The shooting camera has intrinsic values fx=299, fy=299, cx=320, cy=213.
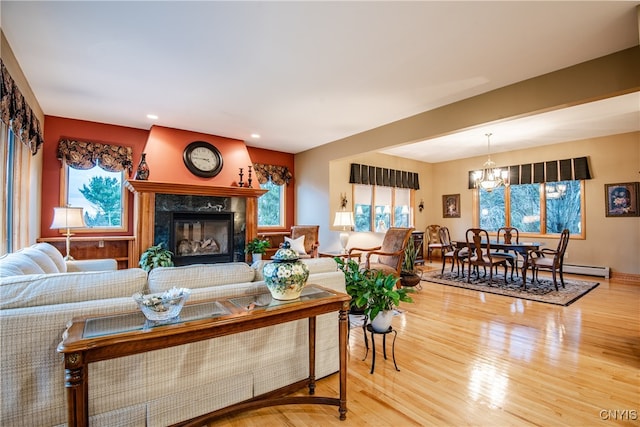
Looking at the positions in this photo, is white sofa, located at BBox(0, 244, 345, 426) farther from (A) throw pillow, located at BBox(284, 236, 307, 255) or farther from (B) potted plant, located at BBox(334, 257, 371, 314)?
(A) throw pillow, located at BBox(284, 236, 307, 255)

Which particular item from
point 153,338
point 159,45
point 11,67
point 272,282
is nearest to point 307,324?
point 272,282

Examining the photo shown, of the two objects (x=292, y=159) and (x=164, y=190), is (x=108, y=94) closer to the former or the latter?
(x=164, y=190)

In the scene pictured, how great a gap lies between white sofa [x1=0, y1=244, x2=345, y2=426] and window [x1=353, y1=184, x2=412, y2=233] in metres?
4.96

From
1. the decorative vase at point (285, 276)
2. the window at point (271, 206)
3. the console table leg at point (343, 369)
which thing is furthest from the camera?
the window at point (271, 206)

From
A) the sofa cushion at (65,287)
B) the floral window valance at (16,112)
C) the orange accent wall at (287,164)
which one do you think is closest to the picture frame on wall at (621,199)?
the orange accent wall at (287,164)

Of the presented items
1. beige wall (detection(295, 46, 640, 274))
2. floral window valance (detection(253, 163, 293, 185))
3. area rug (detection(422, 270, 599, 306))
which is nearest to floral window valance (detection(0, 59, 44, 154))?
floral window valance (detection(253, 163, 293, 185))

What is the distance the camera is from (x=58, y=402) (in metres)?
1.41

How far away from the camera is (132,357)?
156cm

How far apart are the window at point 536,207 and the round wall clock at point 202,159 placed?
21.3 feet

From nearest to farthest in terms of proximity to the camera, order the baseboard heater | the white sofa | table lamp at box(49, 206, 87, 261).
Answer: the white sofa → table lamp at box(49, 206, 87, 261) → the baseboard heater

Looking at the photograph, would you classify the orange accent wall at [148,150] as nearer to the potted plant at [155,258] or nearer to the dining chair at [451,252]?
the potted plant at [155,258]

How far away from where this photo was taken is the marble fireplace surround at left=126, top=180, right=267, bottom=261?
4.73m

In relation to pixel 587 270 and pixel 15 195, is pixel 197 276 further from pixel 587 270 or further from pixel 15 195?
pixel 587 270

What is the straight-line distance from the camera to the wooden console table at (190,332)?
1.13 metres
